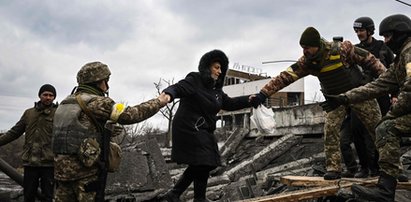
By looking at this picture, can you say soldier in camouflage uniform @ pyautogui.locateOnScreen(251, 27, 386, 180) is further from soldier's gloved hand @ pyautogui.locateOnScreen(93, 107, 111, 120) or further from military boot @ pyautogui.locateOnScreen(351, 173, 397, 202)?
soldier's gloved hand @ pyautogui.locateOnScreen(93, 107, 111, 120)

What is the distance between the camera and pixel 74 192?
4090 mm

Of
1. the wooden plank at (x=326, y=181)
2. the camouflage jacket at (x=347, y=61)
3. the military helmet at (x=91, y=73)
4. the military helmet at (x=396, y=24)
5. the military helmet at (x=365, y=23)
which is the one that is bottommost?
the wooden plank at (x=326, y=181)

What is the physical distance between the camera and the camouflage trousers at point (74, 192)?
401 cm

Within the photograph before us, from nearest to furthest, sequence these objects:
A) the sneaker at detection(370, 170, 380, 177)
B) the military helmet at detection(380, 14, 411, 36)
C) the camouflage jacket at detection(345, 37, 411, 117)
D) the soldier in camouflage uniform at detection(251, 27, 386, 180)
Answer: the camouflage jacket at detection(345, 37, 411, 117) < the military helmet at detection(380, 14, 411, 36) < the soldier in camouflage uniform at detection(251, 27, 386, 180) < the sneaker at detection(370, 170, 380, 177)

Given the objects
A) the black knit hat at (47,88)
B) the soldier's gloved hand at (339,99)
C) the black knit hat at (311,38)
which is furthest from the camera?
the black knit hat at (47,88)

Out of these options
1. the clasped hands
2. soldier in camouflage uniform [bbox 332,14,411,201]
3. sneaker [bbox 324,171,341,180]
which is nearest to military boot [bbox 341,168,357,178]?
sneaker [bbox 324,171,341,180]

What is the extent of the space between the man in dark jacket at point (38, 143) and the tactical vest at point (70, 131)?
205cm

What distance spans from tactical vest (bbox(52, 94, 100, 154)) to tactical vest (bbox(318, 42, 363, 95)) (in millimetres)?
2911

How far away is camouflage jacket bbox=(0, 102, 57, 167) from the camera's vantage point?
595cm

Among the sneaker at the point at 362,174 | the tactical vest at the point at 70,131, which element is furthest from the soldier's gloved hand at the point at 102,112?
the sneaker at the point at 362,174

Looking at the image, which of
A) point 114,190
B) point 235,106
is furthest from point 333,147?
point 114,190

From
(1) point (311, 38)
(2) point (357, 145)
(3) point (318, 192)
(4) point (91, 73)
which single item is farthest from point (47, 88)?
(2) point (357, 145)

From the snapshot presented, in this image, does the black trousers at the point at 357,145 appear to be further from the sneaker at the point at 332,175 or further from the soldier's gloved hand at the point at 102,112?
the soldier's gloved hand at the point at 102,112

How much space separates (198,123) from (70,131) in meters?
1.37
